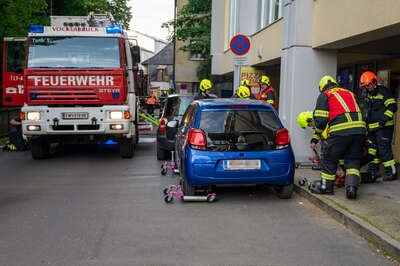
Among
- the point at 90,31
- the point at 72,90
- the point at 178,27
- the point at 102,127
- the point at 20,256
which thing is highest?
the point at 178,27

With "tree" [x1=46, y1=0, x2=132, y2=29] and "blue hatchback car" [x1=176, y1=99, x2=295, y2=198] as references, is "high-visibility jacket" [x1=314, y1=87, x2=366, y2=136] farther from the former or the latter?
"tree" [x1=46, y1=0, x2=132, y2=29]

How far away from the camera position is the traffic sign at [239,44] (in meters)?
11.3

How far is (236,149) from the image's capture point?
22.5 feet

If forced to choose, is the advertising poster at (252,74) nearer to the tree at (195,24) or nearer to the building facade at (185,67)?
the tree at (195,24)

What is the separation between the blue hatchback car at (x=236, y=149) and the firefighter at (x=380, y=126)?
1.89 meters

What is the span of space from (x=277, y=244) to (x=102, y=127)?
6.54 m

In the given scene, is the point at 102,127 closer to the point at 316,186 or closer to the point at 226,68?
the point at 316,186

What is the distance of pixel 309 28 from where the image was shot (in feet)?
32.7

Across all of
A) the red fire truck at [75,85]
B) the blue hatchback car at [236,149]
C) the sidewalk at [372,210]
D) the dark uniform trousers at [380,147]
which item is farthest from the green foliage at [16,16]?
the dark uniform trousers at [380,147]

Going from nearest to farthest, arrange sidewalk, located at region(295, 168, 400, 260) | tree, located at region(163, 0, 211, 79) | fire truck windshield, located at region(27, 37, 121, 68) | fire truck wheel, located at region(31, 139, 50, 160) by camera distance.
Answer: sidewalk, located at region(295, 168, 400, 260) → fire truck windshield, located at region(27, 37, 121, 68) → fire truck wheel, located at region(31, 139, 50, 160) → tree, located at region(163, 0, 211, 79)

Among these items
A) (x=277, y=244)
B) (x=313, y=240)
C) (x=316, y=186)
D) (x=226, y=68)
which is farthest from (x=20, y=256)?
(x=226, y=68)

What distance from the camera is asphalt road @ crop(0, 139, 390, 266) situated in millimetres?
4648

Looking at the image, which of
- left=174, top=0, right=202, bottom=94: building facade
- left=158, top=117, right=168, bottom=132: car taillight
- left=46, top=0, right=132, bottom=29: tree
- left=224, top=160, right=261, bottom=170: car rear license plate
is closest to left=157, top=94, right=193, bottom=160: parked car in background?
left=158, top=117, right=168, bottom=132: car taillight

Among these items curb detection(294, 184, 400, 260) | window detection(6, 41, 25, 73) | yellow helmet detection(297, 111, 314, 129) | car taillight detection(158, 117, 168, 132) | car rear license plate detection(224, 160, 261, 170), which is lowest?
curb detection(294, 184, 400, 260)
